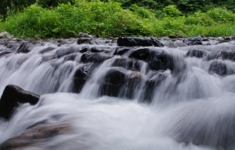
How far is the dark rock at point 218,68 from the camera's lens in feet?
12.1

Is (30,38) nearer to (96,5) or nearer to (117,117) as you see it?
(96,5)

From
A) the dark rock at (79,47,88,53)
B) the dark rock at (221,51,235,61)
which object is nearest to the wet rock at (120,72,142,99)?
the dark rock at (221,51,235,61)

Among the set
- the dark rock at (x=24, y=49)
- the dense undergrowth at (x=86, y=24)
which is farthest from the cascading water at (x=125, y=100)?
the dense undergrowth at (x=86, y=24)

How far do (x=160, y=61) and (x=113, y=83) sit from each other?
79cm

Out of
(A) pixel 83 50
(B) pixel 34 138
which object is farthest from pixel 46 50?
(B) pixel 34 138

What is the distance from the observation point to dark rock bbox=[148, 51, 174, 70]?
387cm

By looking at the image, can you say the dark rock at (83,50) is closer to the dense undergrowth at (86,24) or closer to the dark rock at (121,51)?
the dark rock at (121,51)

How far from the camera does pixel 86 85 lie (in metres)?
3.86

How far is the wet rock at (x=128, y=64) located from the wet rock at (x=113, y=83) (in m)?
0.29

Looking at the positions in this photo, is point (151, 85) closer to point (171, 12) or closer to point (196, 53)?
point (196, 53)

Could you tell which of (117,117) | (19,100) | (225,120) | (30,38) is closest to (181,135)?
(225,120)

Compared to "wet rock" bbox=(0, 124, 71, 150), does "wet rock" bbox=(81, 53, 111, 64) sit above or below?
above

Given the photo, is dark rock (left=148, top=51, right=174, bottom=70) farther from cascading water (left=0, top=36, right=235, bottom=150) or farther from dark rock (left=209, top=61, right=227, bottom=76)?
dark rock (left=209, top=61, right=227, bottom=76)

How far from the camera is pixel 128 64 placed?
3.99 meters
